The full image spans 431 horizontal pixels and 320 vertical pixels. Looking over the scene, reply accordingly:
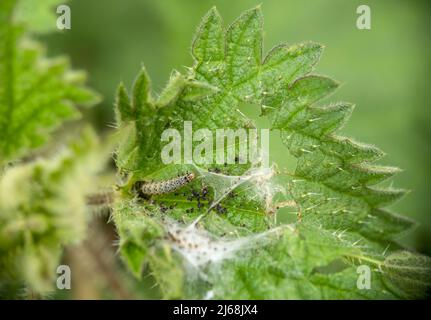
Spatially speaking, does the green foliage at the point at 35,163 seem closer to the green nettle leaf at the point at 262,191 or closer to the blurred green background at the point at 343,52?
the green nettle leaf at the point at 262,191

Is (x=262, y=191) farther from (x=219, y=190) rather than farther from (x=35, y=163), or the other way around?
(x=35, y=163)

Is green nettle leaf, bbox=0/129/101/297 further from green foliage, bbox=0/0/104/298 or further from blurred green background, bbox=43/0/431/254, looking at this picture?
blurred green background, bbox=43/0/431/254

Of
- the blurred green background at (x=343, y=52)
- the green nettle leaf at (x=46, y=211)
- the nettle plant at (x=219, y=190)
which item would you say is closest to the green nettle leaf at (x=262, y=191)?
the nettle plant at (x=219, y=190)

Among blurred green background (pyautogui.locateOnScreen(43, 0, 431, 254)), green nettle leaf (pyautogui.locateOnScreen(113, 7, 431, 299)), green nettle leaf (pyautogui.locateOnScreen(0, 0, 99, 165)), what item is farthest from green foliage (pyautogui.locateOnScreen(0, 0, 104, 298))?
blurred green background (pyautogui.locateOnScreen(43, 0, 431, 254))

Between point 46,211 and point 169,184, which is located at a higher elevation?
point 169,184

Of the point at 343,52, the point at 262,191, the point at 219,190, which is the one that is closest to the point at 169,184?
the point at 219,190
